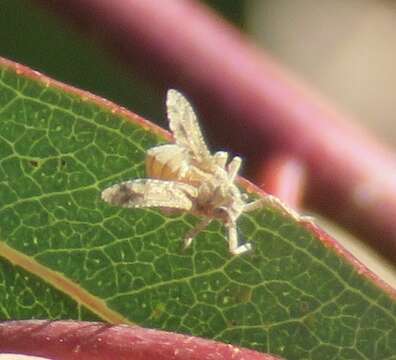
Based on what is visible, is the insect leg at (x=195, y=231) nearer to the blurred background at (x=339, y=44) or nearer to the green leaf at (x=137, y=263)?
the green leaf at (x=137, y=263)

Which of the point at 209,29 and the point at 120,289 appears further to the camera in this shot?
the point at 209,29

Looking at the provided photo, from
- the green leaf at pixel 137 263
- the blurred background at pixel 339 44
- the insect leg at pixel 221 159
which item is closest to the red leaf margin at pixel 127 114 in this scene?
the green leaf at pixel 137 263

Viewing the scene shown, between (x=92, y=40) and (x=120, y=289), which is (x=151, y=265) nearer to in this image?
(x=120, y=289)

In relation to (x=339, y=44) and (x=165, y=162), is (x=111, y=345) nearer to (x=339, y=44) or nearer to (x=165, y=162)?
(x=165, y=162)

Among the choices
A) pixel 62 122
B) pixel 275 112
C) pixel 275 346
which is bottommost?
pixel 275 346

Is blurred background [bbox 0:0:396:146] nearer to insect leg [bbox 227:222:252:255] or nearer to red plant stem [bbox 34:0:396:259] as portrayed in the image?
red plant stem [bbox 34:0:396:259]

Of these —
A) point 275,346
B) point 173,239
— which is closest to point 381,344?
point 275,346
